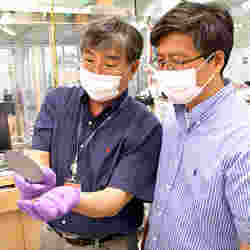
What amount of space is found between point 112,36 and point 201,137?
1.69 ft

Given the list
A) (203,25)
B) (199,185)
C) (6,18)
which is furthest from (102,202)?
(6,18)

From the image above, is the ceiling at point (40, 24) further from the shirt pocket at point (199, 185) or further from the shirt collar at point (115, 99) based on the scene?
the shirt pocket at point (199, 185)

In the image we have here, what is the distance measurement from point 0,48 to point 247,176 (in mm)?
2181

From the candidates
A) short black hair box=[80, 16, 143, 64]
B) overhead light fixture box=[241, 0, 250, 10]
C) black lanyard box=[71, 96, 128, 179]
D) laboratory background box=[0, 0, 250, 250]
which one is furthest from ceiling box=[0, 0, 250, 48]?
black lanyard box=[71, 96, 128, 179]

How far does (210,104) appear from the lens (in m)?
0.88

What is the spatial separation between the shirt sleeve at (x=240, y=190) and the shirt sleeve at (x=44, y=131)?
73cm

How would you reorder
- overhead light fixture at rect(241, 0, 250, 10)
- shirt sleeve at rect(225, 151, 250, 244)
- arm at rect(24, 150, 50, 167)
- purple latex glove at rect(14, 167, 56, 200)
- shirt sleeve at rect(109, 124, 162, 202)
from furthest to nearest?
1. overhead light fixture at rect(241, 0, 250, 10)
2. arm at rect(24, 150, 50, 167)
3. shirt sleeve at rect(109, 124, 162, 202)
4. purple latex glove at rect(14, 167, 56, 200)
5. shirt sleeve at rect(225, 151, 250, 244)

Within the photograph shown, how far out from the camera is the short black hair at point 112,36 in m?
1.02

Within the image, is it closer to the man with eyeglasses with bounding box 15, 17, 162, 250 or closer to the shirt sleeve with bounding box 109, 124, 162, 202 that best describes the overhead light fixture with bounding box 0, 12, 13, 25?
the man with eyeglasses with bounding box 15, 17, 162, 250

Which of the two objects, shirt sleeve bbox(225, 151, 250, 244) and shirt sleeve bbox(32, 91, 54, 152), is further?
shirt sleeve bbox(32, 91, 54, 152)

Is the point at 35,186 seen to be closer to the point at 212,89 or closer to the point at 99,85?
the point at 99,85

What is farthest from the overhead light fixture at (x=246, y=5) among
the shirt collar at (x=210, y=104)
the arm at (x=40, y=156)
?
the arm at (x=40, y=156)

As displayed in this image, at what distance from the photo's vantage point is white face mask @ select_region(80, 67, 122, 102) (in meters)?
1.05

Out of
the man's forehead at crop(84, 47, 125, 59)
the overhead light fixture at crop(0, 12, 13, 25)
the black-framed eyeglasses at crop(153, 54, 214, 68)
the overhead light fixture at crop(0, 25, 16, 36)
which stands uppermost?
the overhead light fixture at crop(0, 12, 13, 25)
